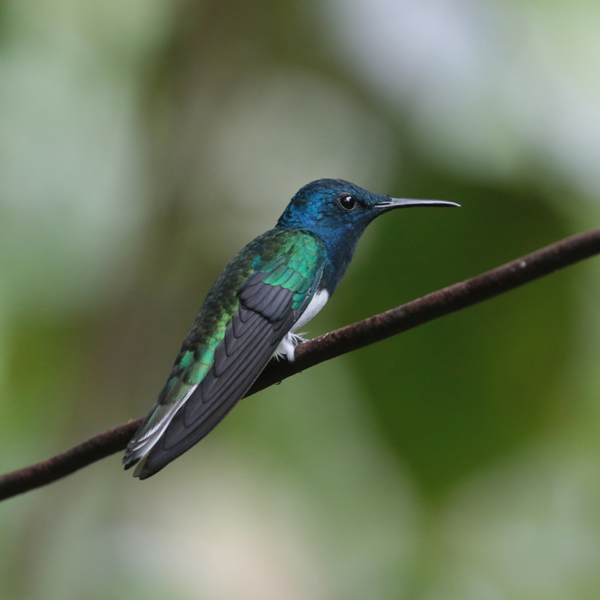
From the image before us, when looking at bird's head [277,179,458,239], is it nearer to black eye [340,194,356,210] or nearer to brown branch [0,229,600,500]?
black eye [340,194,356,210]

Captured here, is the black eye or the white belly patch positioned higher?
the black eye

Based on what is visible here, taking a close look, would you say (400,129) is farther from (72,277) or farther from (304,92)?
(72,277)

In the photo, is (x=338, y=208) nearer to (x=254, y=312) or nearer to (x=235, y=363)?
(x=254, y=312)

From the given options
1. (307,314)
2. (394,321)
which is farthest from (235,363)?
(394,321)

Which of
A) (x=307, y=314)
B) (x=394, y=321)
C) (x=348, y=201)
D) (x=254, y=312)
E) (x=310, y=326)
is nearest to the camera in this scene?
(x=394, y=321)

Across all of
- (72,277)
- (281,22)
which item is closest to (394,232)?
(281,22)

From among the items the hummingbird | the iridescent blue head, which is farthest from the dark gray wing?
the iridescent blue head

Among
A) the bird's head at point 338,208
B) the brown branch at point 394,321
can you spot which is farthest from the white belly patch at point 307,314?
the brown branch at point 394,321
